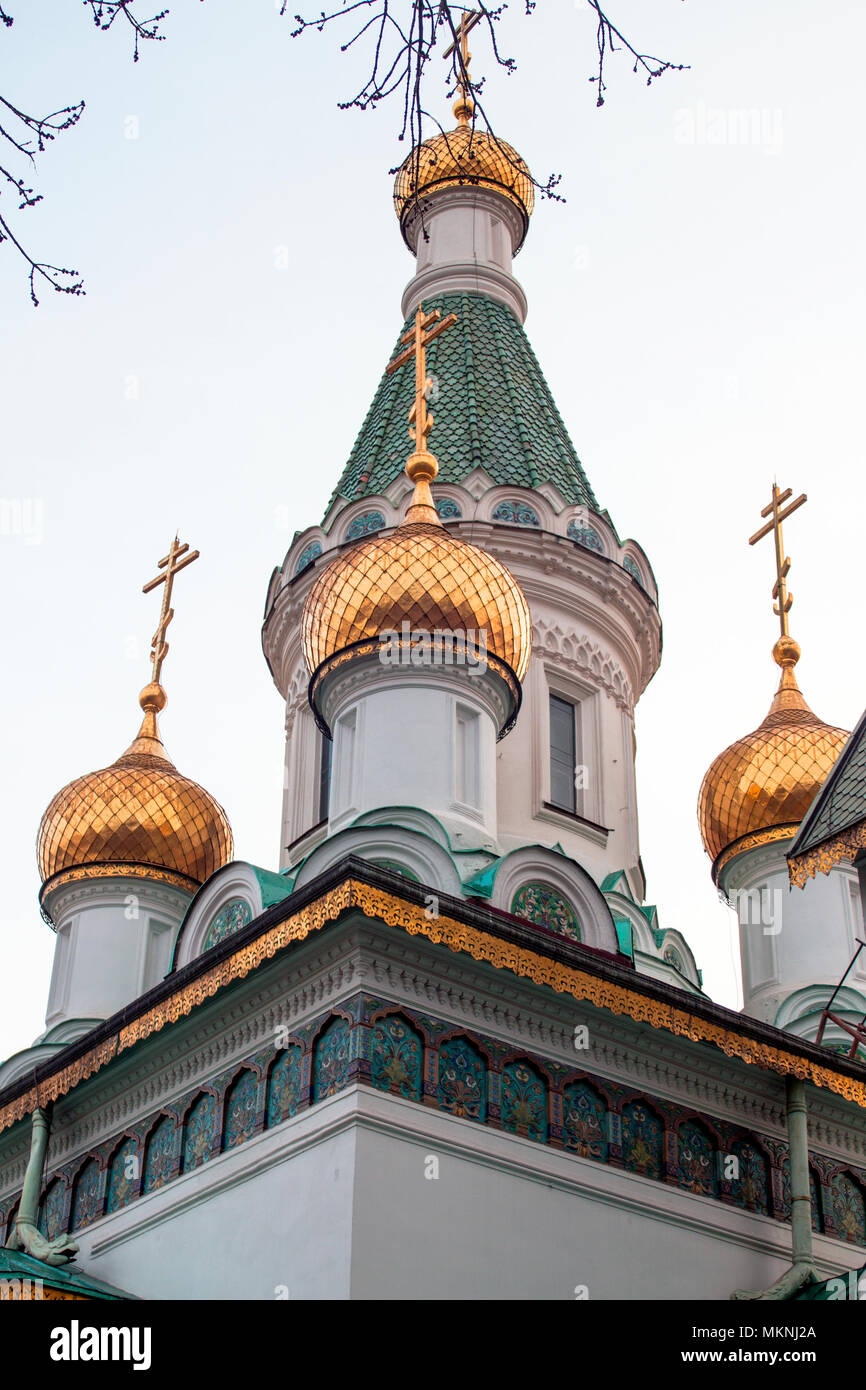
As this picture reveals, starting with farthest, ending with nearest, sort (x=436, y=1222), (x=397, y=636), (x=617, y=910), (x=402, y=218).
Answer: (x=402, y=218), (x=617, y=910), (x=397, y=636), (x=436, y=1222)

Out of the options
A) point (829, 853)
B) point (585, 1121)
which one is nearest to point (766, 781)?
point (829, 853)

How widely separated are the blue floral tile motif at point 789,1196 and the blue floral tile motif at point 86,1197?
3642 millimetres

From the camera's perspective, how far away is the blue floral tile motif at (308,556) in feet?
44.1

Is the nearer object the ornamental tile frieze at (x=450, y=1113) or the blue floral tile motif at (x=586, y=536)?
the ornamental tile frieze at (x=450, y=1113)

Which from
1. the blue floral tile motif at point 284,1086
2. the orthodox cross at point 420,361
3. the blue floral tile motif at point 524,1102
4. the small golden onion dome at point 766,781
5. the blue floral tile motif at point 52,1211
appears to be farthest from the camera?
the small golden onion dome at point 766,781

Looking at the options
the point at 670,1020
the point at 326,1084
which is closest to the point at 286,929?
the point at 326,1084

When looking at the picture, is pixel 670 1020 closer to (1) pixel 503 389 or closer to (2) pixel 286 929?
(2) pixel 286 929

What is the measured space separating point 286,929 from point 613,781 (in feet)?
15.4

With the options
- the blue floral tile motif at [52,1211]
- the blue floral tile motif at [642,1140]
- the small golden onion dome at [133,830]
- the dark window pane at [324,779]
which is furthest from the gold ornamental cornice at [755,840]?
the blue floral tile motif at [52,1211]

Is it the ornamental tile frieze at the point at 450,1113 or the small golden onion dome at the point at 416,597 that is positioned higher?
the small golden onion dome at the point at 416,597

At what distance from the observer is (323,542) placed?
528 inches

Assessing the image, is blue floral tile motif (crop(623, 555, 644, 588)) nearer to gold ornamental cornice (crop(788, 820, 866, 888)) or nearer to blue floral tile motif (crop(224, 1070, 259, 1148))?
gold ornamental cornice (crop(788, 820, 866, 888))

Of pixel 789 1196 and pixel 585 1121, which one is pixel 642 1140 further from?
pixel 789 1196

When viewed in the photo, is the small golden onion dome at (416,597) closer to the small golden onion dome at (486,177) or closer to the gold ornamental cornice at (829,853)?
the gold ornamental cornice at (829,853)
